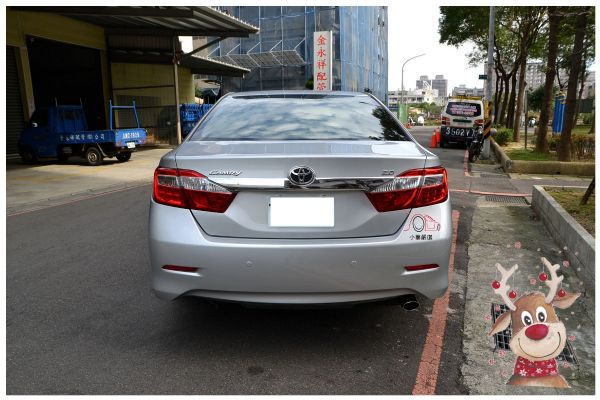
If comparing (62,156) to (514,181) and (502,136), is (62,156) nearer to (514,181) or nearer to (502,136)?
(514,181)

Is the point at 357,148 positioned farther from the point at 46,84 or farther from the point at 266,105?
the point at 46,84

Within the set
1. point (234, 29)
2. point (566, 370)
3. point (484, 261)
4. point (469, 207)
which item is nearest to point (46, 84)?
point (234, 29)

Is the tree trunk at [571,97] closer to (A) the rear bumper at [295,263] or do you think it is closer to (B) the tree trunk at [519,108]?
(B) the tree trunk at [519,108]

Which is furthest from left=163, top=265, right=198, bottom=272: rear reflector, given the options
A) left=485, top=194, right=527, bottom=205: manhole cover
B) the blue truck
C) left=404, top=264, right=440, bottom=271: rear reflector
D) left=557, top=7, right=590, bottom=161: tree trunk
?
the blue truck

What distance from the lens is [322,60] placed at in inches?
1081

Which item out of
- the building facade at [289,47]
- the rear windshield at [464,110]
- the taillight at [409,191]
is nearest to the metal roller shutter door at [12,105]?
the rear windshield at [464,110]

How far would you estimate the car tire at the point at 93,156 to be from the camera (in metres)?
14.1

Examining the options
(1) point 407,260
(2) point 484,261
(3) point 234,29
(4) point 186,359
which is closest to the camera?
(1) point 407,260

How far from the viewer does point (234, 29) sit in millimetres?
17609

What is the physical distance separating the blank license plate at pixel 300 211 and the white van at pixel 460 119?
18.1 metres

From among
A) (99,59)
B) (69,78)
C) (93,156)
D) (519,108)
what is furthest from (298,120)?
(519,108)

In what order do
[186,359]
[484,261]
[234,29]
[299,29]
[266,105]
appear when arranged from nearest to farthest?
[186,359] → [266,105] → [484,261] → [234,29] → [299,29]

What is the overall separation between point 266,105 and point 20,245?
3.69m

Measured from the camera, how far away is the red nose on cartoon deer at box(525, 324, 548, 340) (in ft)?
8.94
